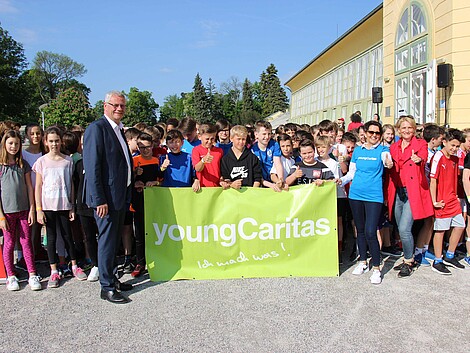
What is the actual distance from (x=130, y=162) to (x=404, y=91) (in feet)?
40.3

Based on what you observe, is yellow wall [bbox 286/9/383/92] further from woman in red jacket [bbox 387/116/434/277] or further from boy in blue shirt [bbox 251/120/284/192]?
boy in blue shirt [bbox 251/120/284/192]

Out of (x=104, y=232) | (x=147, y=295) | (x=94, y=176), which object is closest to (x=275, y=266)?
(x=147, y=295)

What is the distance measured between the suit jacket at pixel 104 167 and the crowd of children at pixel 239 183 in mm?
746

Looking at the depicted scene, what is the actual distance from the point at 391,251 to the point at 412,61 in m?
9.49

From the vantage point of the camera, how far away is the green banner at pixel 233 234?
17.4 feet

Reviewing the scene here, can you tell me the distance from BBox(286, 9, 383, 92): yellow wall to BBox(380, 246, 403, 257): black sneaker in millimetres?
16009

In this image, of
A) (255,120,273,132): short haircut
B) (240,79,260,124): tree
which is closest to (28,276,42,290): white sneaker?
(255,120,273,132): short haircut

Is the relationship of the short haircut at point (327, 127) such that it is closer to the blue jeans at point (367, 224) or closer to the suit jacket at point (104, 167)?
the blue jeans at point (367, 224)

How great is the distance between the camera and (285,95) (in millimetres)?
103562

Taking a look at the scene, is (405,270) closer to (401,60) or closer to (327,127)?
(327,127)

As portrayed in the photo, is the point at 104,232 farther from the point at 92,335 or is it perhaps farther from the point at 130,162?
the point at 92,335

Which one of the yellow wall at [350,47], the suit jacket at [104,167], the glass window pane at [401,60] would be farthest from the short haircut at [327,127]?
the yellow wall at [350,47]

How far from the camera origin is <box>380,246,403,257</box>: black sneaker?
6.24m

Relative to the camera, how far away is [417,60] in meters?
13.3
